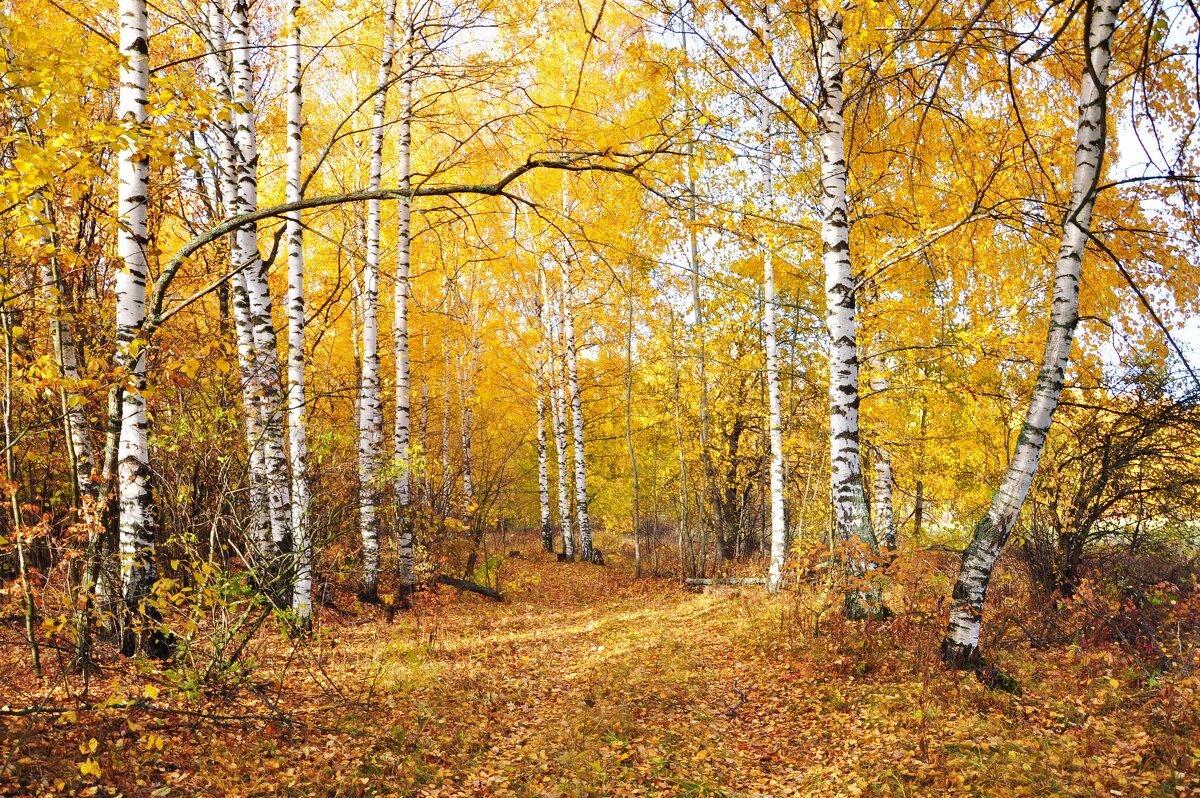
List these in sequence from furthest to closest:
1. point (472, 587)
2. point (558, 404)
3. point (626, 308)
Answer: point (558, 404) → point (626, 308) → point (472, 587)

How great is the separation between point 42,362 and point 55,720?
207 cm

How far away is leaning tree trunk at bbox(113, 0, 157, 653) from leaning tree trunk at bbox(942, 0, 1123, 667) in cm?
602

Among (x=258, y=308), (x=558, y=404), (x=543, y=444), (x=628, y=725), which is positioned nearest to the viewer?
(x=628, y=725)

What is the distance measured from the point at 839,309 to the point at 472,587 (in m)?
7.46

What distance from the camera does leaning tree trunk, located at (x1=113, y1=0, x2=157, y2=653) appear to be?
170 inches

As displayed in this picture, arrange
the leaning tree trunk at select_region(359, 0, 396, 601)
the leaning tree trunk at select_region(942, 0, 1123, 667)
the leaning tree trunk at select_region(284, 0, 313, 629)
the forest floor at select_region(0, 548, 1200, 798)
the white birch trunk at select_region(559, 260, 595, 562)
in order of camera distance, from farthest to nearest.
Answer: the white birch trunk at select_region(559, 260, 595, 562) < the leaning tree trunk at select_region(359, 0, 396, 601) < the leaning tree trunk at select_region(284, 0, 313, 629) < the leaning tree trunk at select_region(942, 0, 1123, 667) < the forest floor at select_region(0, 548, 1200, 798)

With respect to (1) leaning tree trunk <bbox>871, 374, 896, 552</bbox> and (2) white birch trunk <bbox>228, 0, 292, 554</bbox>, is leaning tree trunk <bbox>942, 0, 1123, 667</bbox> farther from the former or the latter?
(2) white birch trunk <bbox>228, 0, 292, 554</bbox>

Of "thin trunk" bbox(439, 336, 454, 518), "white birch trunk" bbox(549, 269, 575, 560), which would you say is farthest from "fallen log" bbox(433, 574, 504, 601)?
"white birch trunk" bbox(549, 269, 575, 560)

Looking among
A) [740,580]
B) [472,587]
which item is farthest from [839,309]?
[472,587]

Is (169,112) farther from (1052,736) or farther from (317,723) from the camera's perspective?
(1052,736)

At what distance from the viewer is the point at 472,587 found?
10.8m

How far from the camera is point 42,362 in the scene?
12.2 feet

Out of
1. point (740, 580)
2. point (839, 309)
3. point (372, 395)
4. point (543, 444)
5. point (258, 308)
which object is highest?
point (258, 308)

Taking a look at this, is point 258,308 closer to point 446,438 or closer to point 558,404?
point 558,404
